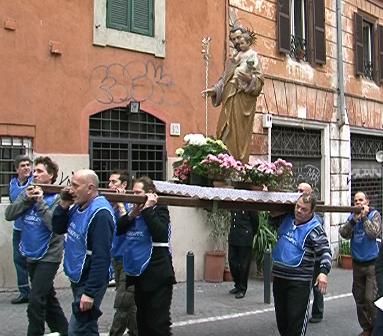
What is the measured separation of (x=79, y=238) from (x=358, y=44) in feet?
47.0

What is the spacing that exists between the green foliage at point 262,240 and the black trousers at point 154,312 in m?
6.13

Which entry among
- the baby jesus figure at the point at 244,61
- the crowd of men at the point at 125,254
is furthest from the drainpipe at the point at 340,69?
the crowd of men at the point at 125,254

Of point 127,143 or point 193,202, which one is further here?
point 127,143

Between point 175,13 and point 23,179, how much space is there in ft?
16.2

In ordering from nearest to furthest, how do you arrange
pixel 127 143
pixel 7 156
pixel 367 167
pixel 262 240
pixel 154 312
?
pixel 154 312, pixel 7 156, pixel 127 143, pixel 262 240, pixel 367 167

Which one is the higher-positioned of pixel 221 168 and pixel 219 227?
pixel 221 168

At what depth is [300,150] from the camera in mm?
15242

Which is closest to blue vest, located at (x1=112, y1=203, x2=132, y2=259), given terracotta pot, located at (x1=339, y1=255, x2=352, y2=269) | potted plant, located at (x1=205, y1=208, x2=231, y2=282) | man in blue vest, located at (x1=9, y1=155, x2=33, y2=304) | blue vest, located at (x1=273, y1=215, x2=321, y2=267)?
blue vest, located at (x1=273, y1=215, x2=321, y2=267)

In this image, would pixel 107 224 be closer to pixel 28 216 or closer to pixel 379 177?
pixel 28 216

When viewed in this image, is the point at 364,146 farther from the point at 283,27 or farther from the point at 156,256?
the point at 156,256

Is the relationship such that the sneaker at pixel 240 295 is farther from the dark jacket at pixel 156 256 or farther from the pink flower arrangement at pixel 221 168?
the dark jacket at pixel 156 256

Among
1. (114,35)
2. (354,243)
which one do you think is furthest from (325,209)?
(114,35)

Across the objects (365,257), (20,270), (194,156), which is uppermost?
(194,156)

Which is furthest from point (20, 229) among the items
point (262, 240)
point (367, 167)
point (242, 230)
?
point (367, 167)
